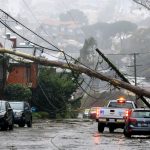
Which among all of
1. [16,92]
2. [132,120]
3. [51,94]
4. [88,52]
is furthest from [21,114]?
[88,52]

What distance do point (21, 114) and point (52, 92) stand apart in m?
29.6

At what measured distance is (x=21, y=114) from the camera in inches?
1592

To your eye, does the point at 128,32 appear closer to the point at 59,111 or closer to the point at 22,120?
the point at 59,111

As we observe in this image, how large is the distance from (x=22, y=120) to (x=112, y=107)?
5797 mm

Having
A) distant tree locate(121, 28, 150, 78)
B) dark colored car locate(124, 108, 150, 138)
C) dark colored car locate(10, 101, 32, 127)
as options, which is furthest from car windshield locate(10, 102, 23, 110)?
distant tree locate(121, 28, 150, 78)

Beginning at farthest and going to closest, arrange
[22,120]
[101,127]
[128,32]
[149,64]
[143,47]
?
[128,32]
[143,47]
[149,64]
[22,120]
[101,127]

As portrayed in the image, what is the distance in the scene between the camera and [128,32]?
6526 inches

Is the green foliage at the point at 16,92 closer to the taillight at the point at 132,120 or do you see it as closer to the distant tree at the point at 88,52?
the taillight at the point at 132,120

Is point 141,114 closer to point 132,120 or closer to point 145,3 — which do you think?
point 132,120

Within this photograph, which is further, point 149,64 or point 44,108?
point 149,64

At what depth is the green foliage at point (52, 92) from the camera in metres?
68.9

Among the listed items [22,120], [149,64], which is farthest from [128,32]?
[22,120]

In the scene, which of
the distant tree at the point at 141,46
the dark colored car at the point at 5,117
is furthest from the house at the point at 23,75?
the distant tree at the point at 141,46

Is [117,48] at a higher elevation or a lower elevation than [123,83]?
higher
